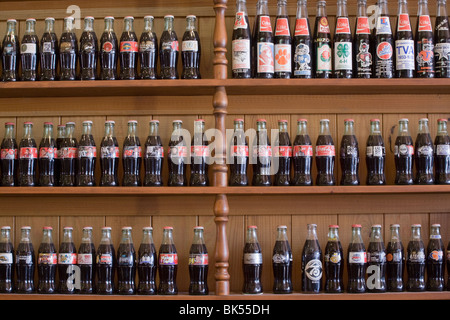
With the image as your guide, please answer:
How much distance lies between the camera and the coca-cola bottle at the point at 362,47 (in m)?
2.49

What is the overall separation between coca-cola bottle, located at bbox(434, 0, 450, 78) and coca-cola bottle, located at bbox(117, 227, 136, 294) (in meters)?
1.19

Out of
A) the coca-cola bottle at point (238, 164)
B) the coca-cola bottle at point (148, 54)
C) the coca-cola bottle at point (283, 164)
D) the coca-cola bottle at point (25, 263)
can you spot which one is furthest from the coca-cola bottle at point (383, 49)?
the coca-cola bottle at point (25, 263)

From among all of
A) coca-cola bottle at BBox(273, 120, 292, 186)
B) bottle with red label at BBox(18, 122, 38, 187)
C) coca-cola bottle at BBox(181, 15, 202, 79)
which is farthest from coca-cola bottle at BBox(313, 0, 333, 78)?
bottle with red label at BBox(18, 122, 38, 187)

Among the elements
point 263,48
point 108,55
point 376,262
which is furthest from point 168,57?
point 376,262

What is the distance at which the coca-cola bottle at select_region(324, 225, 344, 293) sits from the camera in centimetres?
245

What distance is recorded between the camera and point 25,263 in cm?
248

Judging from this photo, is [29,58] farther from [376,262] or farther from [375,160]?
[376,262]

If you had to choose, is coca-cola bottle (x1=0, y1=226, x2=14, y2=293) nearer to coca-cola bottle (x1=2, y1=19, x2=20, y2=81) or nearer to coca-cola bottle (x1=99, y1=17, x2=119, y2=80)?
coca-cola bottle (x1=2, y1=19, x2=20, y2=81)

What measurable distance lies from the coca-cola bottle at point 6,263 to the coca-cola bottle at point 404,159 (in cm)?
134

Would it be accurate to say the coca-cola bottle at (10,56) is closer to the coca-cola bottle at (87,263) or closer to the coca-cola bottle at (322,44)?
the coca-cola bottle at (87,263)

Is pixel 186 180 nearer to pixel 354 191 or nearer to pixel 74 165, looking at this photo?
pixel 74 165

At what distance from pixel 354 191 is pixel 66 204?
40.4 inches

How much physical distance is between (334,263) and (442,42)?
2.78 ft
